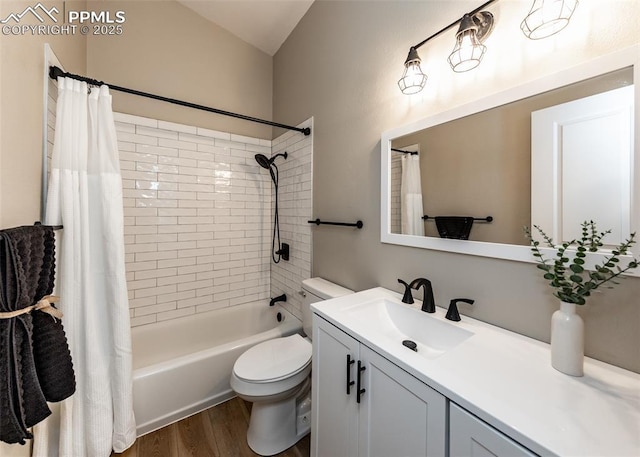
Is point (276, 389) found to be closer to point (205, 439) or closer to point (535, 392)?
point (205, 439)

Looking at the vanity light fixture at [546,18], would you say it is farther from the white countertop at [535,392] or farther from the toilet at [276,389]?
A: the toilet at [276,389]

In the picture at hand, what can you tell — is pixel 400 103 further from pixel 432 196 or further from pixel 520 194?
pixel 520 194

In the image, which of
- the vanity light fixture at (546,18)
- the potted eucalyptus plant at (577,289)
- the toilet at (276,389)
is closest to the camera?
the potted eucalyptus plant at (577,289)

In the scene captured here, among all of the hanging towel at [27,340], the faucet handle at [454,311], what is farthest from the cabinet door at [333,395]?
the hanging towel at [27,340]

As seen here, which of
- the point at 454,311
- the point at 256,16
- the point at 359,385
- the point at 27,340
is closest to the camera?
the point at 27,340

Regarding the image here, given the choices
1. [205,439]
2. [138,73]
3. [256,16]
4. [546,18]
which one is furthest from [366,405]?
[256,16]

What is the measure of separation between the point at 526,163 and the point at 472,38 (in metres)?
0.51

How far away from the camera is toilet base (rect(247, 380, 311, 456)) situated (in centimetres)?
140

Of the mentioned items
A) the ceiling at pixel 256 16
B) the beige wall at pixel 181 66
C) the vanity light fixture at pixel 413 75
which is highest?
the ceiling at pixel 256 16

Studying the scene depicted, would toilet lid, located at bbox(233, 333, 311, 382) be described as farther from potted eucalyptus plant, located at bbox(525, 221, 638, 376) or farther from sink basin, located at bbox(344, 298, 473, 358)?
potted eucalyptus plant, located at bbox(525, 221, 638, 376)

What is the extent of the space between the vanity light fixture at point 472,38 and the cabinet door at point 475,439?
1157mm

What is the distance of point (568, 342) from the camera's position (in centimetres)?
66

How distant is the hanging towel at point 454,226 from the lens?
1019mm

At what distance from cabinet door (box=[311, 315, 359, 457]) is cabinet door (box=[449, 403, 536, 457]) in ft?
1.18
